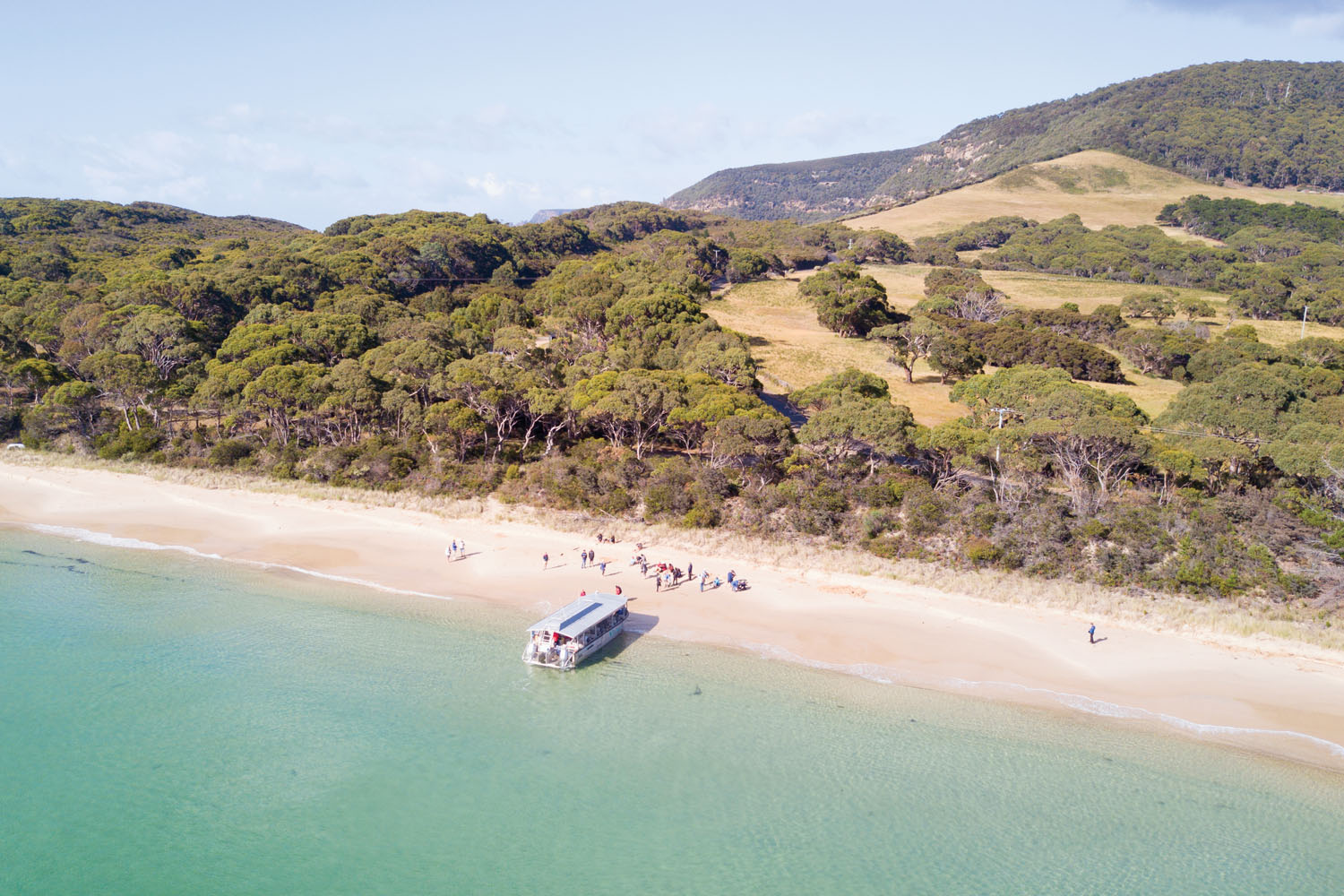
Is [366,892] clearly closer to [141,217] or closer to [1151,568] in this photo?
[1151,568]

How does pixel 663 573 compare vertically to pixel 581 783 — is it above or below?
above

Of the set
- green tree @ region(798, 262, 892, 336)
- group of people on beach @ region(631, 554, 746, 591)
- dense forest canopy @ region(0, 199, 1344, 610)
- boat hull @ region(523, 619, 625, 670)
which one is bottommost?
boat hull @ region(523, 619, 625, 670)

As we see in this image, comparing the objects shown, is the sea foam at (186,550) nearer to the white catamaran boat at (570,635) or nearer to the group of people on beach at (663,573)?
the group of people on beach at (663,573)

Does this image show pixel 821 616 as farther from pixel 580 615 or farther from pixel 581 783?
pixel 581 783

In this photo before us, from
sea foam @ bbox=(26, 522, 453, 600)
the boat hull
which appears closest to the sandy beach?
sea foam @ bbox=(26, 522, 453, 600)

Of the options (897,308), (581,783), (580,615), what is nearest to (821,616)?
(580,615)

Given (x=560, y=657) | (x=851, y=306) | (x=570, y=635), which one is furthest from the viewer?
(x=851, y=306)

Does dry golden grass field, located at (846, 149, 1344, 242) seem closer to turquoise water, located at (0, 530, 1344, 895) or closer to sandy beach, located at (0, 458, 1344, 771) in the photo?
sandy beach, located at (0, 458, 1344, 771)
